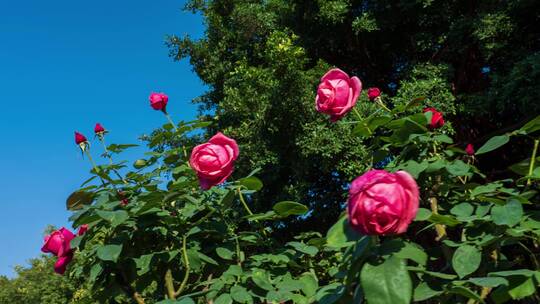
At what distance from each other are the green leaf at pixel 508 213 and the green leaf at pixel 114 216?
1095 millimetres

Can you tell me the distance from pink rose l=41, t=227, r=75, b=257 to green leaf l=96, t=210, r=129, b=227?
375 mm

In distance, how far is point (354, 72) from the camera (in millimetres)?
10781

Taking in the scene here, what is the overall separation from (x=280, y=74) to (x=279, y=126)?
96cm

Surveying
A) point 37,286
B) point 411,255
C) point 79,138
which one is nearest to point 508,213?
point 411,255

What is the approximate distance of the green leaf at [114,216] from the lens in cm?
160

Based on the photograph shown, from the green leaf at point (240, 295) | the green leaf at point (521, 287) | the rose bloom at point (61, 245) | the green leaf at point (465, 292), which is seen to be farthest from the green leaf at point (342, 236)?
the rose bloom at point (61, 245)

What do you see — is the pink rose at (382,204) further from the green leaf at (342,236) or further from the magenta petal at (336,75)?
the magenta petal at (336,75)

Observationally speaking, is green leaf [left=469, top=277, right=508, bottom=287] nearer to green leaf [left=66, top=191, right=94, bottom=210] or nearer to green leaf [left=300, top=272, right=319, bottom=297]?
green leaf [left=300, top=272, right=319, bottom=297]

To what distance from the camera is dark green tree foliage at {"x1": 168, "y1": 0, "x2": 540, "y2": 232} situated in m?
8.12

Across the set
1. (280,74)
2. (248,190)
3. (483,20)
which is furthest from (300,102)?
(248,190)

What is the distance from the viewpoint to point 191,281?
2.01 m

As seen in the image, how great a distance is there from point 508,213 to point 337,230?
1.61 feet

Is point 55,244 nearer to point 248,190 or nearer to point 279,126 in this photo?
point 248,190

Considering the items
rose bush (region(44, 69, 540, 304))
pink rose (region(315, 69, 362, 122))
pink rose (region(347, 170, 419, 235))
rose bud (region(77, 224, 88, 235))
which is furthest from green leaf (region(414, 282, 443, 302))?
rose bud (region(77, 224, 88, 235))
